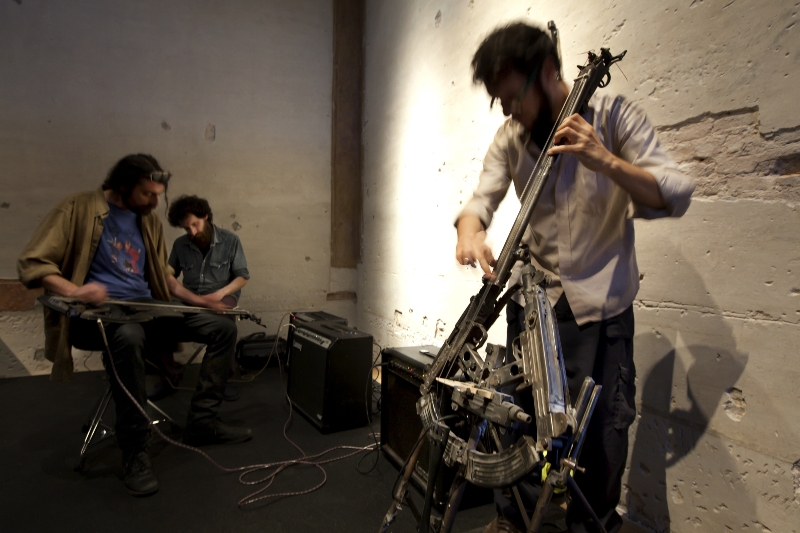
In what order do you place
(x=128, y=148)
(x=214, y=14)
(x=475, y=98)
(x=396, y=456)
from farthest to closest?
(x=214, y=14), (x=128, y=148), (x=475, y=98), (x=396, y=456)

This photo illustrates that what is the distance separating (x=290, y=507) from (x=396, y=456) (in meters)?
0.56

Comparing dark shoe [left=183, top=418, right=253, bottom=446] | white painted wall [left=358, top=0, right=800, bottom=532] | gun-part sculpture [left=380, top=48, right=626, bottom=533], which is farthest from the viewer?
dark shoe [left=183, top=418, right=253, bottom=446]

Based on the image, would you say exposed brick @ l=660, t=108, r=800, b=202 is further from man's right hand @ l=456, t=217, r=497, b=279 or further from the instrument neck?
man's right hand @ l=456, t=217, r=497, b=279

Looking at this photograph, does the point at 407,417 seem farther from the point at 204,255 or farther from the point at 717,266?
the point at 204,255

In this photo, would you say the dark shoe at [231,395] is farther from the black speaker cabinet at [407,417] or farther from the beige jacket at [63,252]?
the black speaker cabinet at [407,417]

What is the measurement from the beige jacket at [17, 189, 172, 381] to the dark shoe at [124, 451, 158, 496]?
1.64 ft

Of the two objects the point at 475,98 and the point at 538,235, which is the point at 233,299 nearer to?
the point at 475,98

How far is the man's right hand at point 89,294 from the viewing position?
1872 millimetres

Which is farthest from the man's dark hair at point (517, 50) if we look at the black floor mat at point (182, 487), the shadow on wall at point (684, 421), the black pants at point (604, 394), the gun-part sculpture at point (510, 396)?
the black floor mat at point (182, 487)

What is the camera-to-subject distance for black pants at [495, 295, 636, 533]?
1151mm

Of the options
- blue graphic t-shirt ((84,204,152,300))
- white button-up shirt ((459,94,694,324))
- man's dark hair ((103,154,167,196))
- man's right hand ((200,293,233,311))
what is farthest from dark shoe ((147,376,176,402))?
white button-up shirt ((459,94,694,324))

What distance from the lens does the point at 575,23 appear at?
199 centimetres

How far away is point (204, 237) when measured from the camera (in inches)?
123

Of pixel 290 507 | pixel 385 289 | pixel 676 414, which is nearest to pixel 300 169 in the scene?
pixel 385 289
